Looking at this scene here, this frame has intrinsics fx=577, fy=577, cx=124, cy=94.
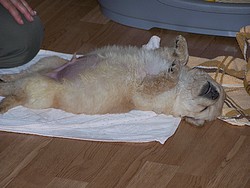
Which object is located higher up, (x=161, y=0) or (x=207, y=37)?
(x=161, y=0)

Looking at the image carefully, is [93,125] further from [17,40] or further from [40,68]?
[17,40]

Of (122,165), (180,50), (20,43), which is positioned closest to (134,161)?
(122,165)

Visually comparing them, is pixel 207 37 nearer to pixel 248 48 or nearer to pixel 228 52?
pixel 228 52

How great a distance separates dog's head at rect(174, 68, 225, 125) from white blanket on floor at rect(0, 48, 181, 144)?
0.08m

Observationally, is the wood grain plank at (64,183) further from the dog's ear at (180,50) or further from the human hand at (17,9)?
the human hand at (17,9)

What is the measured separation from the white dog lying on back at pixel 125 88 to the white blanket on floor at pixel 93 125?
0.06 metres

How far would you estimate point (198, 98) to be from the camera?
2383 millimetres

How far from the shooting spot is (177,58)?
8.04 ft

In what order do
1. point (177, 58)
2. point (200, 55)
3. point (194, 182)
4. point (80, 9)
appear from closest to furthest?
point (194, 182) → point (177, 58) → point (200, 55) → point (80, 9)

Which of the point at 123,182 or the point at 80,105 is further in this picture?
the point at 80,105

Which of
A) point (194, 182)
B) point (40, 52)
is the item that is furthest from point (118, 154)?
point (40, 52)

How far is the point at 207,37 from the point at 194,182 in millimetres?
1235

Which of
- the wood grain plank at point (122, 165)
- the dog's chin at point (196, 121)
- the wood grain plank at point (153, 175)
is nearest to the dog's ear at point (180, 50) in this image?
the dog's chin at point (196, 121)

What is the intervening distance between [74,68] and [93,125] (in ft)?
0.84
